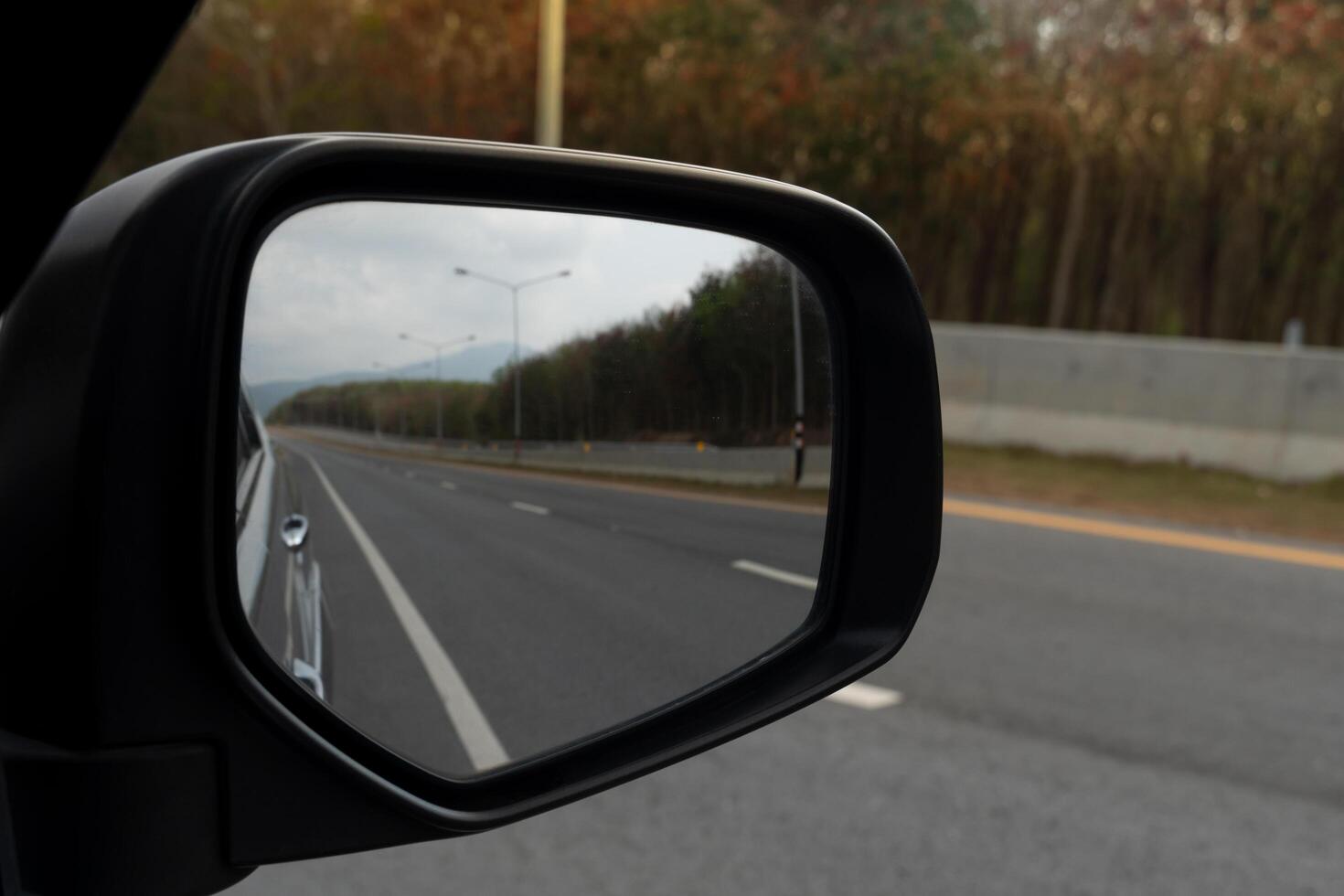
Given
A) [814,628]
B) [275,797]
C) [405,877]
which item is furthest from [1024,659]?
[275,797]

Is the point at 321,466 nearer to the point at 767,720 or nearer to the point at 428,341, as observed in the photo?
the point at 428,341

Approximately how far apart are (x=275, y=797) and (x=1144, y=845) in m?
4.05

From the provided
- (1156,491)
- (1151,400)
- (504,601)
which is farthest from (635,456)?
(1151,400)

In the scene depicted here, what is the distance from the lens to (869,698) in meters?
5.91

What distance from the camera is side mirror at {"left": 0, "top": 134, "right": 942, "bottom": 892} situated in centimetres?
88

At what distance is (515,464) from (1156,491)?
12.6 metres

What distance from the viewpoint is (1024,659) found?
6590mm

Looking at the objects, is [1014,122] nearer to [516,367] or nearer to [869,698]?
[869,698]

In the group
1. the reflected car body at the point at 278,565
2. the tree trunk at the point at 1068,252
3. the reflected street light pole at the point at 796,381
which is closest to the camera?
the reflected car body at the point at 278,565

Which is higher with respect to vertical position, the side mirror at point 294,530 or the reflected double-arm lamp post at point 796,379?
the reflected double-arm lamp post at point 796,379

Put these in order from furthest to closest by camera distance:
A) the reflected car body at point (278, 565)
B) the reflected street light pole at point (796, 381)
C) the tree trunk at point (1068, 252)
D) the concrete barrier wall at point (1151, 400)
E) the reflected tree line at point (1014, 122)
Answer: the tree trunk at point (1068, 252)
the reflected tree line at point (1014, 122)
the concrete barrier wall at point (1151, 400)
the reflected street light pole at point (796, 381)
the reflected car body at point (278, 565)

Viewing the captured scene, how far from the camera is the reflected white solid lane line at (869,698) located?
229 inches

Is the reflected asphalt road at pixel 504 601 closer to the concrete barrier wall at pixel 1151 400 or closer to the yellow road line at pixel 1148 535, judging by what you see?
the yellow road line at pixel 1148 535

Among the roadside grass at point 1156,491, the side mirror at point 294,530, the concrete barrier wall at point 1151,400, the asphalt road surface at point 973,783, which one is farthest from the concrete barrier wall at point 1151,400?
the side mirror at point 294,530
